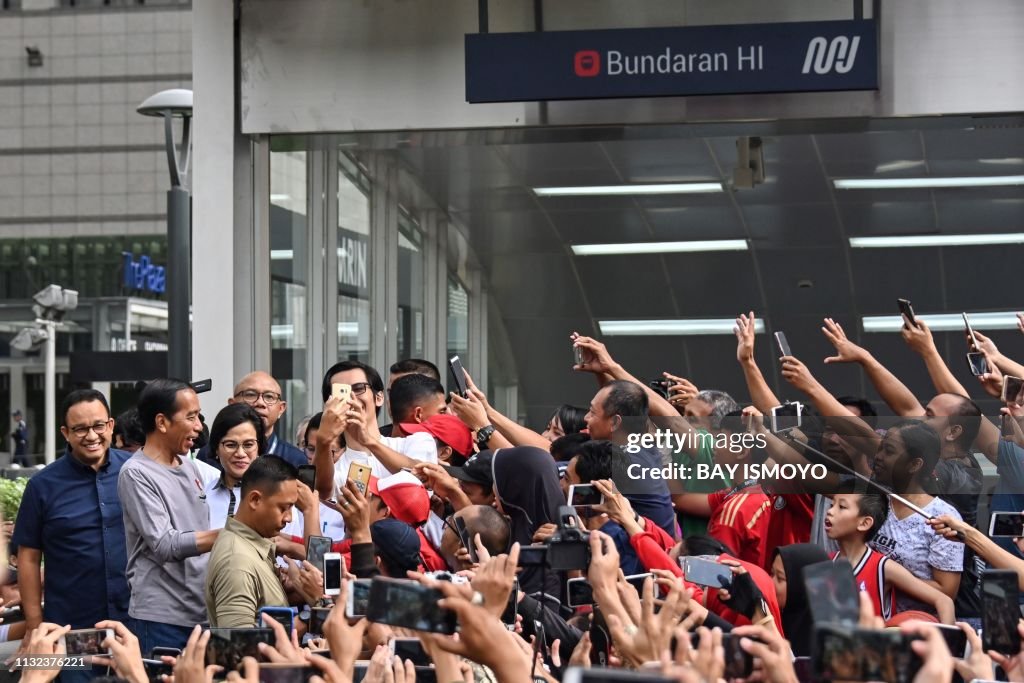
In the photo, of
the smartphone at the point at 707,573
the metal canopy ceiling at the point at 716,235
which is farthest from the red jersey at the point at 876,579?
the metal canopy ceiling at the point at 716,235

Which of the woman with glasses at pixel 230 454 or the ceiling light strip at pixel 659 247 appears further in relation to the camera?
the ceiling light strip at pixel 659 247

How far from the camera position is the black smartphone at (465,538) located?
17.7ft

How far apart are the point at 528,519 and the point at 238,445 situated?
1270mm

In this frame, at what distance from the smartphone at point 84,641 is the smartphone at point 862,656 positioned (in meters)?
2.25

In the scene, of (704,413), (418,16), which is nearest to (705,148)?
(418,16)

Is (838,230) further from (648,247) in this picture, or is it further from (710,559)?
(710,559)

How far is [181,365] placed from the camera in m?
11.9

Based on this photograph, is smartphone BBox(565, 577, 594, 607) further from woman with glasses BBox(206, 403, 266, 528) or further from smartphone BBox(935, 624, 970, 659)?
woman with glasses BBox(206, 403, 266, 528)

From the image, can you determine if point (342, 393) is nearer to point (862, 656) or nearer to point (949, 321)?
point (862, 656)

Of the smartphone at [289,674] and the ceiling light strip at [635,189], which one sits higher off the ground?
the ceiling light strip at [635,189]

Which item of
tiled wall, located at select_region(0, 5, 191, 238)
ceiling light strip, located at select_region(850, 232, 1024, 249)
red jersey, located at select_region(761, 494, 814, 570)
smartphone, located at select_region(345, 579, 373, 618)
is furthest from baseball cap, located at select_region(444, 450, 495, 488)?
tiled wall, located at select_region(0, 5, 191, 238)

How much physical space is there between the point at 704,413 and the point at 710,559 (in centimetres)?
320

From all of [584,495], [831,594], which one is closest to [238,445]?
[584,495]

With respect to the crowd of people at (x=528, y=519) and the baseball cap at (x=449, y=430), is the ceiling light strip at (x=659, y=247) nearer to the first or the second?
the crowd of people at (x=528, y=519)
